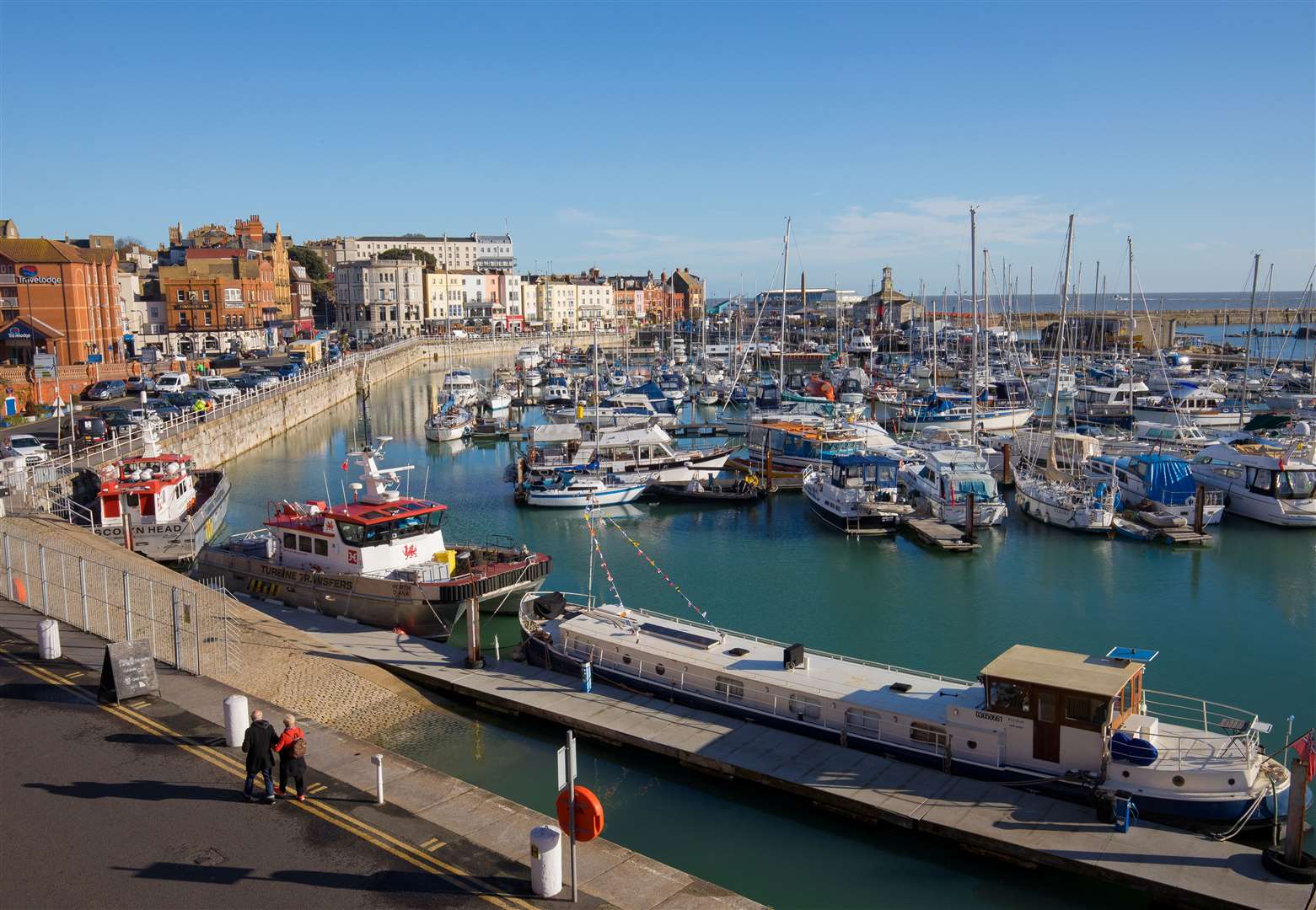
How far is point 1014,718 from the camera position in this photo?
16.7m

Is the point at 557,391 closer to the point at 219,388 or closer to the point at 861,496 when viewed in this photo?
the point at 219,388

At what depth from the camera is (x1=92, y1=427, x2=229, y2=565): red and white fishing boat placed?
32.1m

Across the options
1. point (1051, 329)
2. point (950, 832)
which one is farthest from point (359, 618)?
point (1051, 329)


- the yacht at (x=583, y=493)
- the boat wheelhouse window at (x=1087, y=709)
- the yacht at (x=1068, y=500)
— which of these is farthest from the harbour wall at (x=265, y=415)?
the yacht at (x=1068, y=500)

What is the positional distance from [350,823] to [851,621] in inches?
697

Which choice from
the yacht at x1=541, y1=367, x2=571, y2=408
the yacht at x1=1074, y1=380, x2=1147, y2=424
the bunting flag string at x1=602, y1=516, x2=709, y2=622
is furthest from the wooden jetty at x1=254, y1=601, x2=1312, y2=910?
the yacht at x1=1074, y1=380, x2=1147, y2=424

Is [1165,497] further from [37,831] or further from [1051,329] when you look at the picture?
[1051,329]

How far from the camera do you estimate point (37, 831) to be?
1274 cm

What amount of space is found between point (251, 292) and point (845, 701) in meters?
98.8

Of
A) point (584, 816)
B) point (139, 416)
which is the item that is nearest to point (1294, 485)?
point (584, 816)

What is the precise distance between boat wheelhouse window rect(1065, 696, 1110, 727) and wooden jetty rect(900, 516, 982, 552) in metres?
19.8

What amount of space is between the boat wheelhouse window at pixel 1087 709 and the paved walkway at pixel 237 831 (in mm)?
7122

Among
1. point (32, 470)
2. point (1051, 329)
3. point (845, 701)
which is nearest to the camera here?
point (845, 701)

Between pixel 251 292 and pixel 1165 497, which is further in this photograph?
pixel 251 292
